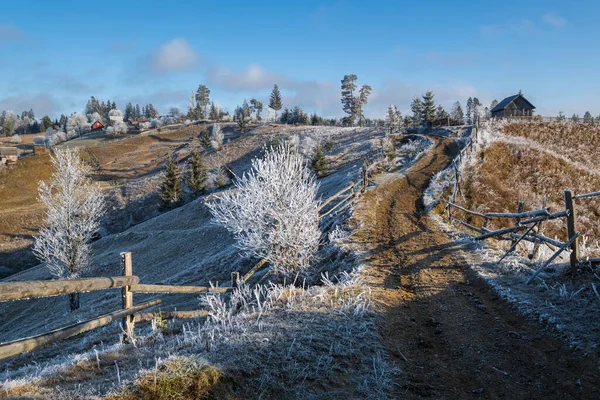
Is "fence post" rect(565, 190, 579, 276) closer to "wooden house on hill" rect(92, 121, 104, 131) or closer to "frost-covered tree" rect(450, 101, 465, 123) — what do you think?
"frost-covered tree" rect(450, 101, 465, 123)

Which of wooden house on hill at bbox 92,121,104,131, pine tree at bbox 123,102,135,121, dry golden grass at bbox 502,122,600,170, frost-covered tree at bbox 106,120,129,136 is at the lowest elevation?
dry golden grass at bbox 502,122,600,170

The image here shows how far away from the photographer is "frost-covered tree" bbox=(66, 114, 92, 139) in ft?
455

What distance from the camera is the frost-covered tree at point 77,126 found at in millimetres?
138825

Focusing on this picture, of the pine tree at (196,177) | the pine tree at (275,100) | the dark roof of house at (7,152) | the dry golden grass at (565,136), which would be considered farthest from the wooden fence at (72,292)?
the pine tree at (275,100)

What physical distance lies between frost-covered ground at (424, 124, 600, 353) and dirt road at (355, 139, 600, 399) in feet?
0.75

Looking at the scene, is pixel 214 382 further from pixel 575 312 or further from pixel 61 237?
pixel 61 237

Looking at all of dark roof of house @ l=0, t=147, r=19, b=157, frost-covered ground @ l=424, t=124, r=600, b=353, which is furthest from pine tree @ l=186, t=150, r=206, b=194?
dark roof of house @ l=0, t=147, r=19, b=157

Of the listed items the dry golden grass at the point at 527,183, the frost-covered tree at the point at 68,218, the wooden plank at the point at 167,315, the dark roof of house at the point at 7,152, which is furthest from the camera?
the dark roof of house at the point at 7,152

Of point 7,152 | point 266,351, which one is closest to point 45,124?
point 7,152

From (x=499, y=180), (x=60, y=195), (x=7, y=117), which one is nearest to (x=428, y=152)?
(x=499, y=180)

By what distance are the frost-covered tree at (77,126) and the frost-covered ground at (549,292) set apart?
161 metres

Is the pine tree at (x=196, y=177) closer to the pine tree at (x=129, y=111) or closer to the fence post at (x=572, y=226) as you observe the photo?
the fence post at (x=572, y=226)

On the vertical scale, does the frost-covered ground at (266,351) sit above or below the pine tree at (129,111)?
below

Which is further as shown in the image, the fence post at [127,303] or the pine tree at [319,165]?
the pine tree at [319,165]
